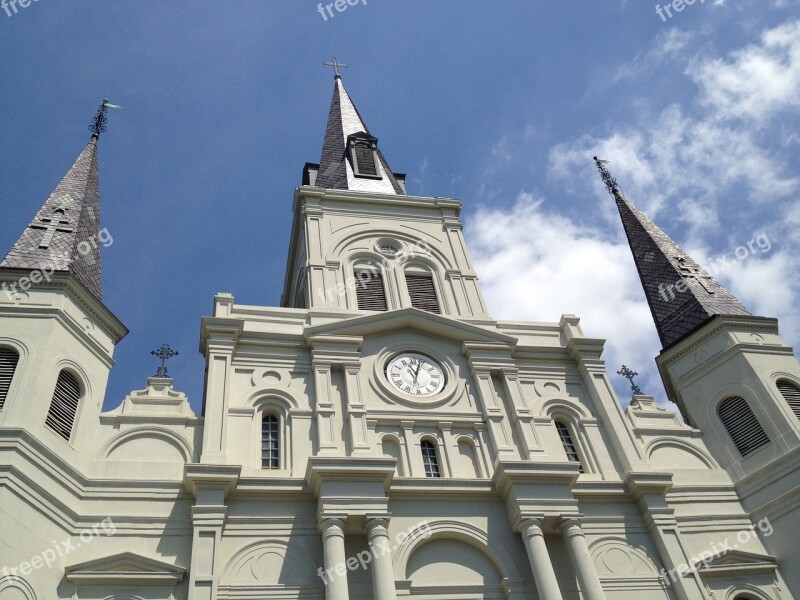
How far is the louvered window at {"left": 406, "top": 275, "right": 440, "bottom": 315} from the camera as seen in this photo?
86.0 feet

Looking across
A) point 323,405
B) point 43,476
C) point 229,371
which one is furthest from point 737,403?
point 43,476

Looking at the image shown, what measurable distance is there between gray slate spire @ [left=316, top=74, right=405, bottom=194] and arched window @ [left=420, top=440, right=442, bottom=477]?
1341 centimetres

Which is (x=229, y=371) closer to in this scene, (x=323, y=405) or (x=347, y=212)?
(x=323, y=405)

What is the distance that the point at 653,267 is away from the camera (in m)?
28.4

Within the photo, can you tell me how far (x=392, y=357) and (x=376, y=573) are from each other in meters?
7.70

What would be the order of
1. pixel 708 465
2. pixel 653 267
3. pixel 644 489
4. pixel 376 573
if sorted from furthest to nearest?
pixel 653 267 → pixel 708 465 → pixel 644 489 → pixel 376 573

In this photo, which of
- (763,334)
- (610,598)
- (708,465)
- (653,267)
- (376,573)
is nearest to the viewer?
(376,573)

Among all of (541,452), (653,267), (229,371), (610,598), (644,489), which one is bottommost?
(610,598)

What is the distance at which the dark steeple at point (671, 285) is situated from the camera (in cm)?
2531

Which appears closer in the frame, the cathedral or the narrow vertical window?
the cathedral
